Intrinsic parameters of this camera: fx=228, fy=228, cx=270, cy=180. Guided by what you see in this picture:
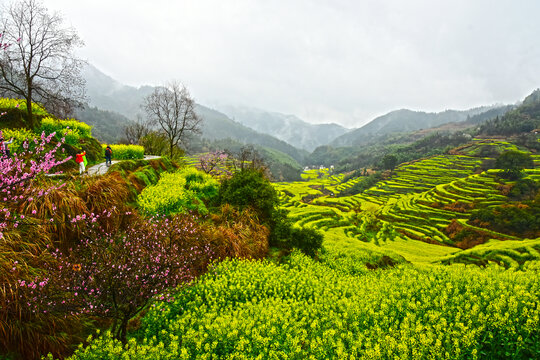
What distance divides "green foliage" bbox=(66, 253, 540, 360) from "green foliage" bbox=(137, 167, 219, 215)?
180 inches

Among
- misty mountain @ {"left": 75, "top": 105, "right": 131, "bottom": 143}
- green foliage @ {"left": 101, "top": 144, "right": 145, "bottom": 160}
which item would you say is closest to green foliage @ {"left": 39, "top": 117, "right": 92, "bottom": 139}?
green foliage @ {"left": 101, "top": 144, "right": 145, "bottom": 160}

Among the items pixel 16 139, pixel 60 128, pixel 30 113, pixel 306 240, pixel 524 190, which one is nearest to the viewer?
pixel 16 139

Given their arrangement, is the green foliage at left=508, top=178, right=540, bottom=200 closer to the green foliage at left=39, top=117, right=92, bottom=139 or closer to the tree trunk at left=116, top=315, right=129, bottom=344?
the tree trunk at left=116, top=315, right=129, bottom=344

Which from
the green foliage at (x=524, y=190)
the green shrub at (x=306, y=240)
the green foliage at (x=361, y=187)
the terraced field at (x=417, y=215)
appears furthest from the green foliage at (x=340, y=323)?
the green foliage at (x=361, y=187)

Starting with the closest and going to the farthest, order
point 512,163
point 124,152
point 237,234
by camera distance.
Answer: point 237,234, point 124,152, point 512,163

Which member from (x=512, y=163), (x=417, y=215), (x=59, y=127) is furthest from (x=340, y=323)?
(x=512, y=163)

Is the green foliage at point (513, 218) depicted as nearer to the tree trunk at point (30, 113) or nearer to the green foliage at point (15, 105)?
the tree trunk at point (30, 113)

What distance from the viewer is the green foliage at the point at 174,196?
10.2 m

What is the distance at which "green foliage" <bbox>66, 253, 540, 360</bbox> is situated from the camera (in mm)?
4266

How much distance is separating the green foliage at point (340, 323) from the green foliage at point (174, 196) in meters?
4.58

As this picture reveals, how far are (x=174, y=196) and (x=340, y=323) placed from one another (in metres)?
8.91

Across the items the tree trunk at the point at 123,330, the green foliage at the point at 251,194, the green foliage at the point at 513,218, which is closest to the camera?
the tree trunk at the point at 123,330

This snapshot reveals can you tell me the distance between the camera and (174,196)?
11.0m

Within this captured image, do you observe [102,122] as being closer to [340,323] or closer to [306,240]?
[306,240]
